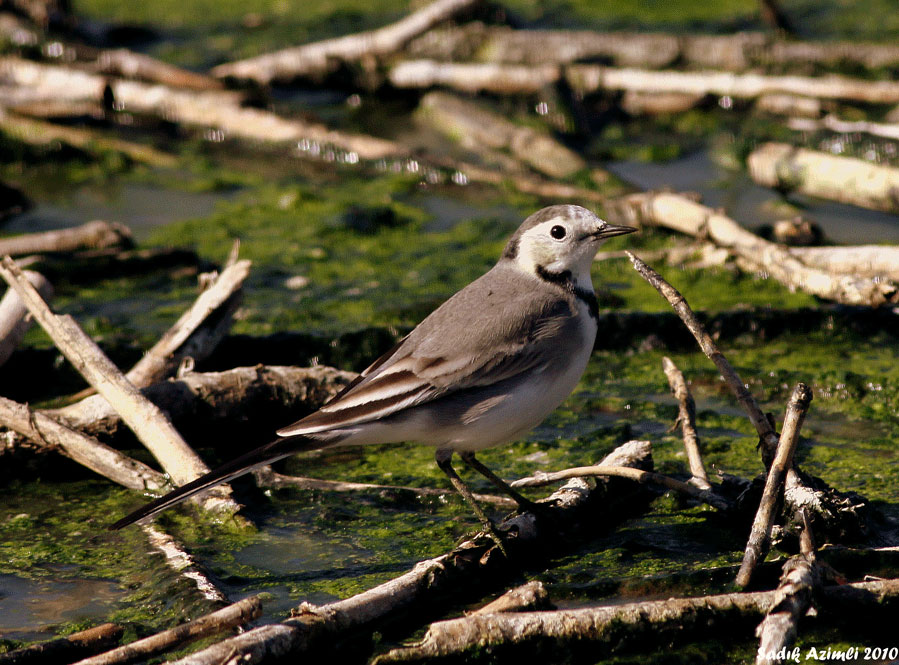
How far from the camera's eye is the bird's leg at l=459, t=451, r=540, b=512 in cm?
414

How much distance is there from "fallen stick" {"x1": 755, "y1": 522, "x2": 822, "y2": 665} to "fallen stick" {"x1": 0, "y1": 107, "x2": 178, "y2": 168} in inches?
280

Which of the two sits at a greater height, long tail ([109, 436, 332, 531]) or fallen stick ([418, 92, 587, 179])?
fallen stick ([418, 92, 587, 179])

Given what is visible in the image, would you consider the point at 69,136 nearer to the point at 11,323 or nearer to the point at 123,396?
the point at 11,323

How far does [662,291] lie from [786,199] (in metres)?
4.33

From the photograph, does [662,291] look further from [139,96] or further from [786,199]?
[139,96]

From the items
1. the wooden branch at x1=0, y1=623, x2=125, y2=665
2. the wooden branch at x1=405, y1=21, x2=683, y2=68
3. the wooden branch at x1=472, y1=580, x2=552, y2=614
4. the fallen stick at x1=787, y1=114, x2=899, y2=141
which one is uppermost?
the wooden branch at x1=405, y1=21, x2=683, y2=68

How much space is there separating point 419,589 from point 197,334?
2246 millimetres

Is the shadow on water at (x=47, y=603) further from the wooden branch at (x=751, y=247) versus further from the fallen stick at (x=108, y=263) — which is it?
the wooden branch at (x=751, y=247)

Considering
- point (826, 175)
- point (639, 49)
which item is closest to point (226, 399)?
point (826, 175)

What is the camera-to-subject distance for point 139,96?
9.66 metres

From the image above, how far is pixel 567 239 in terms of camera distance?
468 cm

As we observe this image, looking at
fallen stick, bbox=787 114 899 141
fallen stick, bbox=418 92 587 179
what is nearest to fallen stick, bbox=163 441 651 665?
fallen stick, bbox=787 114 899 141

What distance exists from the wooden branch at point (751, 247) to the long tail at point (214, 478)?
9.91ft

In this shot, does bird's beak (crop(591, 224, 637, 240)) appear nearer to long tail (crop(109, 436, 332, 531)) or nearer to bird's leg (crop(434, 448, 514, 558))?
bird's leg (crop(434, 448, 514, 558))
